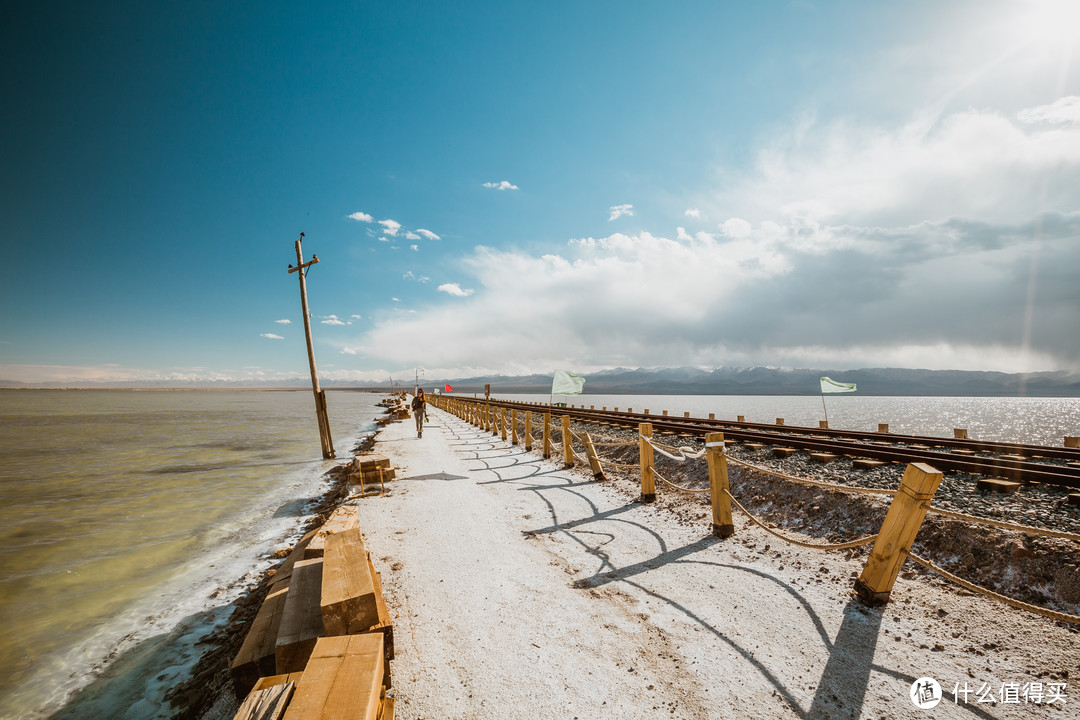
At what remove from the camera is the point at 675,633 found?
3.48m

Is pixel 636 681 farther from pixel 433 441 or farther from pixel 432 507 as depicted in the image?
pixel 433 441

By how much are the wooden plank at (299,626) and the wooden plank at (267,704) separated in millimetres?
920

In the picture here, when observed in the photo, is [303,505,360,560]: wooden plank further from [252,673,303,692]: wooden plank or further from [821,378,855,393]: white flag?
[821,378,855,393]: white flag

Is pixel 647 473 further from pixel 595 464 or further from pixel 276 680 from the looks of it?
pixel 276 680

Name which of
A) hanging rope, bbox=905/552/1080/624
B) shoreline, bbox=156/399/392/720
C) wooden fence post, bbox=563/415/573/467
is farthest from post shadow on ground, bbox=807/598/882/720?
wooden fence post, bbox=563/415/573/467

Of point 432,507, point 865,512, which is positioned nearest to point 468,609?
point 432,507

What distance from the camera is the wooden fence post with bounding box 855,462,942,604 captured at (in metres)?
3.48

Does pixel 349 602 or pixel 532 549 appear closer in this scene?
pixel 349 602

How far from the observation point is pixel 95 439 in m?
29.7

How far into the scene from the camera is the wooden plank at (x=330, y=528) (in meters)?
4.37

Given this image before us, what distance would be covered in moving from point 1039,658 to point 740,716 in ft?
8.01

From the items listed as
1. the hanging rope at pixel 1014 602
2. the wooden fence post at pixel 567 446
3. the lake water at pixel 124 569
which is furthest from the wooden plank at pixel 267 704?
the wooden fence post at pixel 567 446

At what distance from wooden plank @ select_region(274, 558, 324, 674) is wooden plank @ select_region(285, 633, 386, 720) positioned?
84 centimetres

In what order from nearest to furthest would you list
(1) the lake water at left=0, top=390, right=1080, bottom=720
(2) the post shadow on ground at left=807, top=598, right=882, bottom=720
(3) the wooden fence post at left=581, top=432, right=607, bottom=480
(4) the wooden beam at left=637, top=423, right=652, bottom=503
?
1. (2) the post shadow on ground at left=807, top=598, right=882, bottom=720
2. (1) the lake water at left=0, top=390, right=1080, bottom=720
3. (4) the wooden beam at left=637, top=423, right=652, bottom=503
4. (3) the wooden fence post at left=581, top=432, right=607, bottom=480
